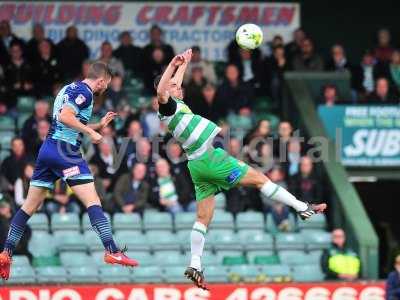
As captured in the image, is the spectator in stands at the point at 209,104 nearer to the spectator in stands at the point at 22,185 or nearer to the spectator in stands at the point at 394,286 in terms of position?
the spectator in stands at the point at 22,185

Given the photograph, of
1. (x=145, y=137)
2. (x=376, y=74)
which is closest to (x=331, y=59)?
(x=376, y=74)

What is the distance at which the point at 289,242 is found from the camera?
2081 centimetres

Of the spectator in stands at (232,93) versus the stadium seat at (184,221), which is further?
the spectator in stands at (232,93)

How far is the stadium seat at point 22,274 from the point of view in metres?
19.5

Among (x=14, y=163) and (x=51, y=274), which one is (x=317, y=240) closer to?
(x=51, y=274)

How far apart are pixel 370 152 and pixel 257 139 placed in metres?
2.48

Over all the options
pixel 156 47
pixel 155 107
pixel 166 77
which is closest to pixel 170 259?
pixel 155 107

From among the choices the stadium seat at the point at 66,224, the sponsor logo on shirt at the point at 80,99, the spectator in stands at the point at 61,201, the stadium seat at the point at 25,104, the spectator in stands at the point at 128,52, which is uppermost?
the spectator in stands at the point at 128,52

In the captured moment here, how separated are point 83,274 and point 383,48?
802 centimetres

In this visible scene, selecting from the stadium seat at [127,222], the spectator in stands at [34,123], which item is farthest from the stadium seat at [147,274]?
the spectator in stands at [34,123]

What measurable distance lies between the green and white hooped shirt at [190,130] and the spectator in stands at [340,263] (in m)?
5.39

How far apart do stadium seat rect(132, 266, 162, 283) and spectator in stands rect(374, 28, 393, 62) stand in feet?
22.4

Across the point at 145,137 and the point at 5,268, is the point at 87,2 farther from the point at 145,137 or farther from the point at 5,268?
the point at 5,268

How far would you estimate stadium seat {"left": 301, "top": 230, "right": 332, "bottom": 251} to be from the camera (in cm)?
2080
